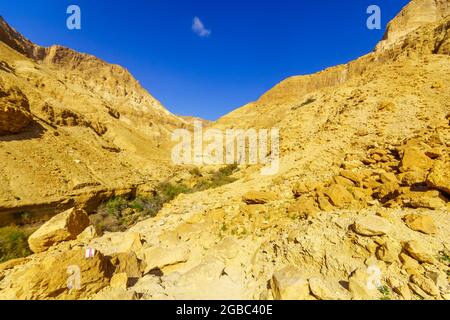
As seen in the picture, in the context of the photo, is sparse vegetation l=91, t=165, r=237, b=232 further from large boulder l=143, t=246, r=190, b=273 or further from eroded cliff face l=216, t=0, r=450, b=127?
eroded cliff face l=216, t=0, r=450, b=127

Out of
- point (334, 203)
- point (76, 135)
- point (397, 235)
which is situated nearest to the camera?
point (397, 235)

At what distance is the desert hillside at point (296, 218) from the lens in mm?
3240

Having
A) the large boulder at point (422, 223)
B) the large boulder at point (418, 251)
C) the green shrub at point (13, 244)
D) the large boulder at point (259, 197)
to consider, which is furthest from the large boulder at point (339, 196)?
the green shrub at point (13, 244)

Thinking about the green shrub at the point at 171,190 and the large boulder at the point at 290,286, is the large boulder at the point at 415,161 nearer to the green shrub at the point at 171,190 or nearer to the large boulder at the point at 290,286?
the large boulder at the point at 290,286

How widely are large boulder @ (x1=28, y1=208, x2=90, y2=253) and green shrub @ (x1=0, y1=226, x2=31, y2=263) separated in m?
2.12

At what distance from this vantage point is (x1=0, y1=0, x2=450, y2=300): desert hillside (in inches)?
128

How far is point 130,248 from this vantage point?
17.0 feet

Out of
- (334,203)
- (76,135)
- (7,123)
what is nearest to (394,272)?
(334,203)

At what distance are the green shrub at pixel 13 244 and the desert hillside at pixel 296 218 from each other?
1347 mm

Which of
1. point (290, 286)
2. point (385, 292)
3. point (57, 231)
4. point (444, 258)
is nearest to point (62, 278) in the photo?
point (57, 231)

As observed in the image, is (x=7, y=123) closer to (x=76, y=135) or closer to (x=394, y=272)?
(x=76, y=135)

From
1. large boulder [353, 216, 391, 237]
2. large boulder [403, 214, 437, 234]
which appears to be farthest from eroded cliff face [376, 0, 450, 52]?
large boulder [353, 216, 391, 237]
